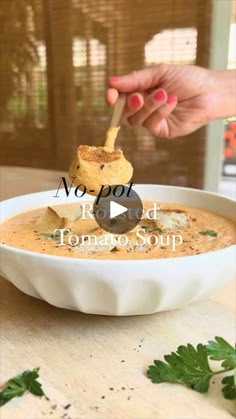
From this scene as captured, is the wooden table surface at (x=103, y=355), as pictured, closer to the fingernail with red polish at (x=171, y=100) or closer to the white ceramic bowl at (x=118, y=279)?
the white ceramic bowl at (x=118, y=279)

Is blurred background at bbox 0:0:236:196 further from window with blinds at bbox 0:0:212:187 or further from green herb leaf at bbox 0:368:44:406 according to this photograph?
green herb leaf at bbox 0:368:44:406

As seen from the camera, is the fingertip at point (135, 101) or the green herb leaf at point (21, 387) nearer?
the green herb leaf at point (21, 387)

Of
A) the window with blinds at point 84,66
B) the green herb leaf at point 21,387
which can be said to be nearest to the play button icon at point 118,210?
the green herb leaf at point 21,387

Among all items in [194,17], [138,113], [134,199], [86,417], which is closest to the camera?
[86,417]

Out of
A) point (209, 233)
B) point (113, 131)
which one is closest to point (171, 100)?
point (113, 131)

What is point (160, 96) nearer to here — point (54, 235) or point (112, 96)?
point (112, 96)

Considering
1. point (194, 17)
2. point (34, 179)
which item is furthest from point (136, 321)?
point (194, 17)

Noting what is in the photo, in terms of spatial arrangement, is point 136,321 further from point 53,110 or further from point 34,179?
point 53,110

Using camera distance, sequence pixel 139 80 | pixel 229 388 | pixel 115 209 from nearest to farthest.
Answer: pixel 229 388 → pixel 115 209 → pixel 139 80
